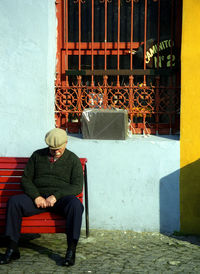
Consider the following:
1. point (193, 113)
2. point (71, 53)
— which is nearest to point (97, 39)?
point (71, 53)

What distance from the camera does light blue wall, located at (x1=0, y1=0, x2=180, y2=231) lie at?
5.50 meters

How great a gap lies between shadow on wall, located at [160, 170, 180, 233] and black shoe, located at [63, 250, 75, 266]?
1577 mm

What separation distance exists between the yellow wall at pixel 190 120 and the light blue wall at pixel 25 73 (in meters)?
1.76

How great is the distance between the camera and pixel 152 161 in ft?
18.0

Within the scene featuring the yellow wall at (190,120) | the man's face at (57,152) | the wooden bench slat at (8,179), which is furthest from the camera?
the yellow wall at (190,120)

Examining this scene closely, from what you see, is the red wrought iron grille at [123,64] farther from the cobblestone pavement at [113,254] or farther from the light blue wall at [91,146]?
the cobblestone pavement at [113,254]

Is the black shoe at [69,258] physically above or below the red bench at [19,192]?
below

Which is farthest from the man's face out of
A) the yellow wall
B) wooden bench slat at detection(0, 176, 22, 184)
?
the yellow wall

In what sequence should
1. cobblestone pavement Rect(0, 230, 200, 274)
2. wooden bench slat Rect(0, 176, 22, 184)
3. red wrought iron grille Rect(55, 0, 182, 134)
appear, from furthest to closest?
red wrought iron grille Rect(55, 0, 182, 134)
wooden bench slat Rect(0, 176, 22, 184)
cobblestone pavement Rect(0, 230, 200, 274)

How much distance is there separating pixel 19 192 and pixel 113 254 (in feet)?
4.42

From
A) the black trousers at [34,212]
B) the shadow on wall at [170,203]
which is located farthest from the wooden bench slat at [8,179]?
the shadow on wall at [170,203]

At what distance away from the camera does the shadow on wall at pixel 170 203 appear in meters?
5.49

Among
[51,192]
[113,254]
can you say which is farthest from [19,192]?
[113,254]

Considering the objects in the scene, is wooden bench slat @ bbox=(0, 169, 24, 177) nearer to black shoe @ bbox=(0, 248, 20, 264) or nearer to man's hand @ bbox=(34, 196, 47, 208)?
man's hand @ bbox=(34, 196, 47, 208)
